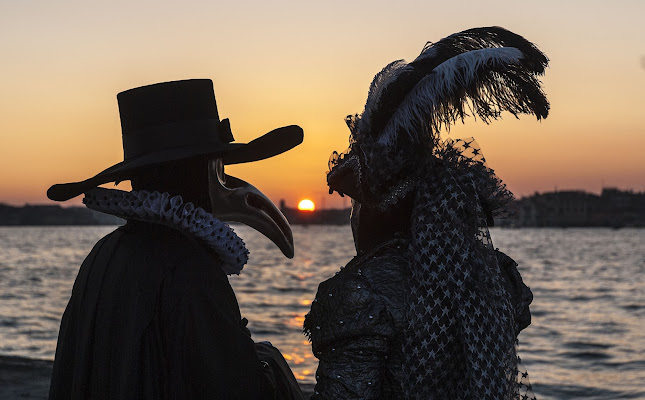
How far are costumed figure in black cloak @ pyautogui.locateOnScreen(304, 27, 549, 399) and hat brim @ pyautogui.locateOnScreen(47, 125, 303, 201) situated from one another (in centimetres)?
26

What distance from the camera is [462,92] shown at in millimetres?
2746

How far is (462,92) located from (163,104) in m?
1.07

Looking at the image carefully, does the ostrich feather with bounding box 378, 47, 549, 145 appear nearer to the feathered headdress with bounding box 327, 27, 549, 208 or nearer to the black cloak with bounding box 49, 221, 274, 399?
the feathered headdress with bounding box 327, 27, 549, 208

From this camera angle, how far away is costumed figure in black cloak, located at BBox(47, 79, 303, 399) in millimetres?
2547

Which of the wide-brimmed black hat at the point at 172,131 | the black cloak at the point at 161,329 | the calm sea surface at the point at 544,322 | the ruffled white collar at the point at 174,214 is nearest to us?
the black cloak at the point at 161,329

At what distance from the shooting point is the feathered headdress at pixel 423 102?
8.87ft

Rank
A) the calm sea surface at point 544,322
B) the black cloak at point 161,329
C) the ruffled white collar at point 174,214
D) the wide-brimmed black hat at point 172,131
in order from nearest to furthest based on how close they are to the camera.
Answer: the black cloak at point 161,329, the ruffled white collar at point 174,214, the wide-brimmed black hat at point 172,131, the calm sea surface at point 544,322

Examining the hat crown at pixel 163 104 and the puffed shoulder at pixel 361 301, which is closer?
the puffed shoulder at pixel 361 301

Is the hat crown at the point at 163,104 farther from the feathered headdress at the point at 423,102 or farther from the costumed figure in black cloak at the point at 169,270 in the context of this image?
the feathered headdress at the point at 423,102

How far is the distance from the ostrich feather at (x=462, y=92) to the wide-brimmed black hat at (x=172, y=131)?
0.51 meters

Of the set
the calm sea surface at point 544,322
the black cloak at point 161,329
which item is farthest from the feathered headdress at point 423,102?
the calm sea surface at point 544,322

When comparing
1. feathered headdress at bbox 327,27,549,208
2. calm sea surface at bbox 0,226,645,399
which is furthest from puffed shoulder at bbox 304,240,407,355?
calm sea surface at bbox 0,226,645,399

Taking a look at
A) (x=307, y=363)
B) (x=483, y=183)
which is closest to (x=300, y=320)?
(x=307, y=363)

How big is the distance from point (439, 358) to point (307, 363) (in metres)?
11.2
